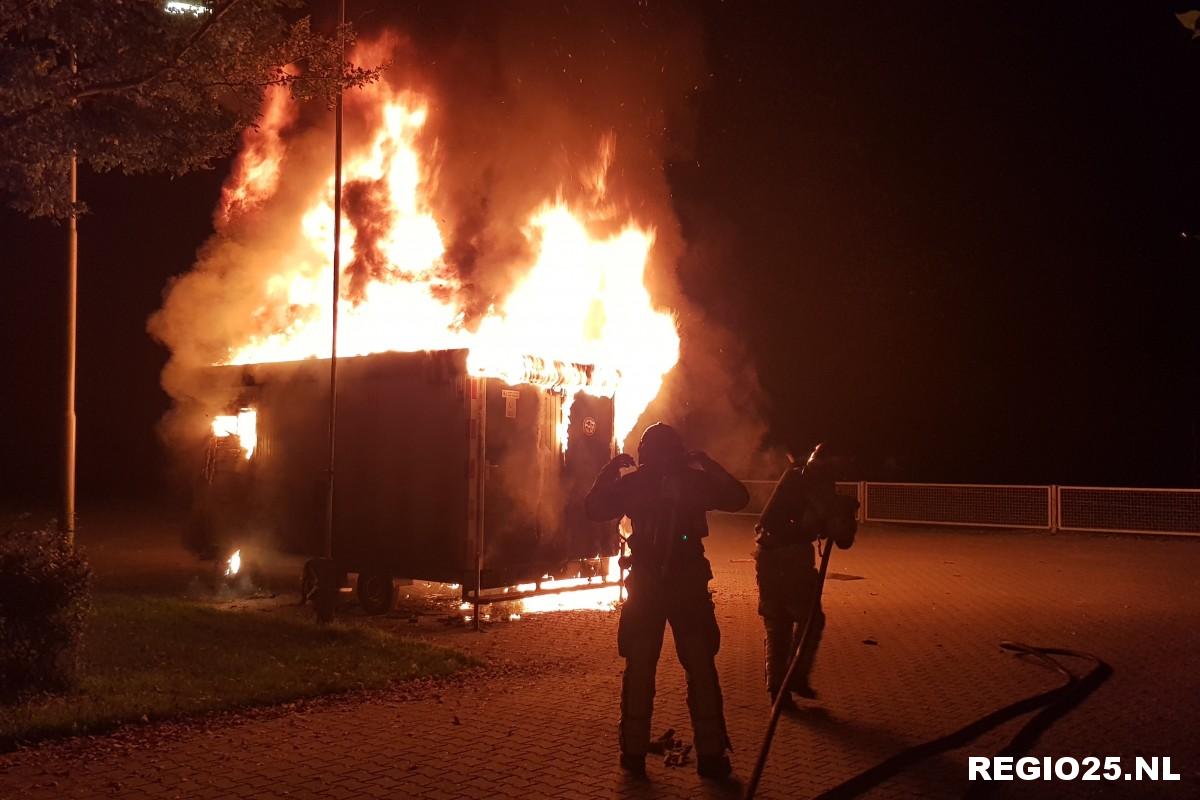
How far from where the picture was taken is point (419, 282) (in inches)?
527

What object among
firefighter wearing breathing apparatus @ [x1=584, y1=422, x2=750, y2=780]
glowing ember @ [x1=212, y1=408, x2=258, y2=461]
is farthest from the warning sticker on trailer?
firefighter wearing breathing apparatus @ [x1=584, y1=422, x2=750, y2=780]

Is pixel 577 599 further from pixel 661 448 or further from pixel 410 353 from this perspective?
pixel 661 448

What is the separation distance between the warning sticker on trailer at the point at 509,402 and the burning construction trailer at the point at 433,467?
0.05 ft

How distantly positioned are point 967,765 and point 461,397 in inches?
259

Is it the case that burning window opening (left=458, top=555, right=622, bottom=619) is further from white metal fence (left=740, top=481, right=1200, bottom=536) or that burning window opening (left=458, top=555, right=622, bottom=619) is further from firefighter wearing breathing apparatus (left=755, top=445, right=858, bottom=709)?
white metal fence (left=740, top=481, right=1200, bottom=536)

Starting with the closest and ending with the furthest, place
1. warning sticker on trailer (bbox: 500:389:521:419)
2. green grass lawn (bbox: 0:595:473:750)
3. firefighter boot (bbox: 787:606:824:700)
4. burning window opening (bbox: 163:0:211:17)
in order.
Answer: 1. green grass lawn (bbox: 0:595:473:750)
2. firefighter boot (bbox: 787:606:824:700)
3. burning window opening (bbox: 163:0:211:17)
4. warning sticker on trailer (bbox: 500:389:521:419)

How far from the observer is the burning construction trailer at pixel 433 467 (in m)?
10.8

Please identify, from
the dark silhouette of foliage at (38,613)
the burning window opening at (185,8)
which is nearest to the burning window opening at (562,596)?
the dark silhouette of foliage at (38,613)

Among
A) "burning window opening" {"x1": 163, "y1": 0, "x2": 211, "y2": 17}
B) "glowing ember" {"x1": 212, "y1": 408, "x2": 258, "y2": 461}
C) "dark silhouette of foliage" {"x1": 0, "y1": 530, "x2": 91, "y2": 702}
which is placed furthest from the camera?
"glowing ember" {"x1": 212, "y1": 408, "x2": 258, "y2": 461}

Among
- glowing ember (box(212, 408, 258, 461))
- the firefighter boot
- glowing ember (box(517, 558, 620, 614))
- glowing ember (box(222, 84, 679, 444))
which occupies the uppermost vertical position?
glowing ember (box(222, 84, 679, 444))

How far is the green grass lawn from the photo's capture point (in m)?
6.41

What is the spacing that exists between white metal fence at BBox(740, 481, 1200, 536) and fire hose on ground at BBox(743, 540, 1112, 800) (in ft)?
39.5

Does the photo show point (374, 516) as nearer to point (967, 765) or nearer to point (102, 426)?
point (967, 765)

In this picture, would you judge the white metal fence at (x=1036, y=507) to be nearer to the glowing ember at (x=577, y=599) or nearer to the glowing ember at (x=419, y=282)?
the glowing ember at (x=577, y=599)
